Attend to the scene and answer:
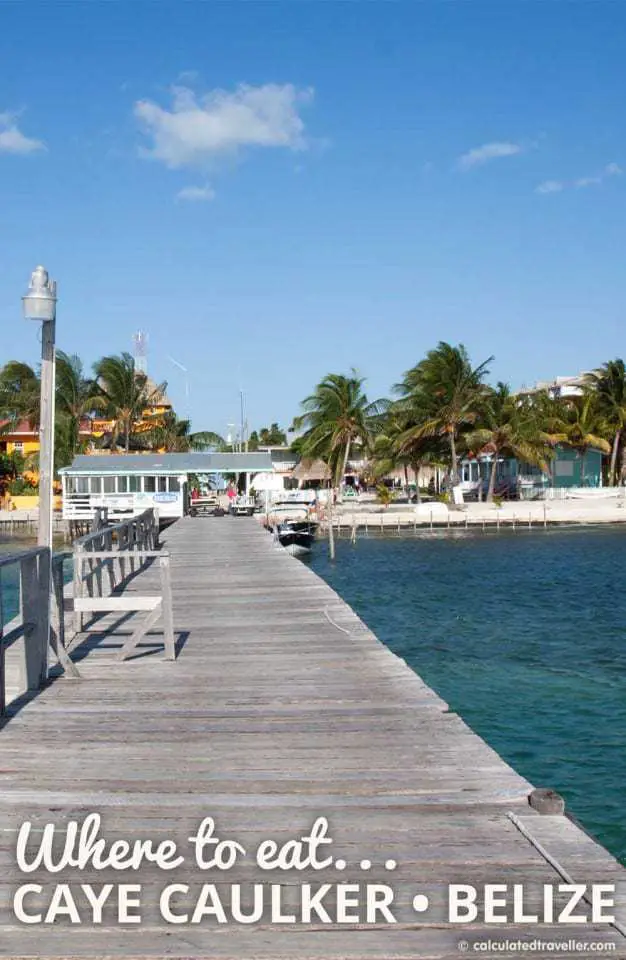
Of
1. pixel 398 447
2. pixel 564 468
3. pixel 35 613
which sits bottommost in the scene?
pixel 35 613

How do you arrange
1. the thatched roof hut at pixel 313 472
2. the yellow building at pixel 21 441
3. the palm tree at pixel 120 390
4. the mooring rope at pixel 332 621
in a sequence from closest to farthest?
the mooring rope at pixel 332 621 → the palm tree at pixel 120 390 → the yellow building at pixel 21 441 → the thatched roof hut at pixel 313 472

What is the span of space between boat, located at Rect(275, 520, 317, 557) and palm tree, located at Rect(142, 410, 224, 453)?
2868cm

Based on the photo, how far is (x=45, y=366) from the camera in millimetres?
8422

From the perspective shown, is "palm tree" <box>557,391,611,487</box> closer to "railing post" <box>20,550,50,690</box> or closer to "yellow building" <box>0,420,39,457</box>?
"yellow building" <box>0,420,39,457</box>

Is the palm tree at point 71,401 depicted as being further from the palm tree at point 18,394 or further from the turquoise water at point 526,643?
the turquoise water at point 526,643

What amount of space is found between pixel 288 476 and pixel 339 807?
8592cm

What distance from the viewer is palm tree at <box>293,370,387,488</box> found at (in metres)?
63.3

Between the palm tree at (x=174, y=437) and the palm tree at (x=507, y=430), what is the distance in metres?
22.5

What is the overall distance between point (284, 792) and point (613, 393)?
6477cm

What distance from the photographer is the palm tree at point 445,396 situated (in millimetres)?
59719

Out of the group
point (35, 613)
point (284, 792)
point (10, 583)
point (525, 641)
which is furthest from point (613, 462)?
point (284, 792)

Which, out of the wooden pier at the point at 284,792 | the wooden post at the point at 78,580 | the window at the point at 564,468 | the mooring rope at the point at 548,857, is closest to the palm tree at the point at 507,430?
the window at the point at 564,468

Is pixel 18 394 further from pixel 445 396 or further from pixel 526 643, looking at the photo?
pixel 526 643

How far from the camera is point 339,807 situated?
5266 mm
